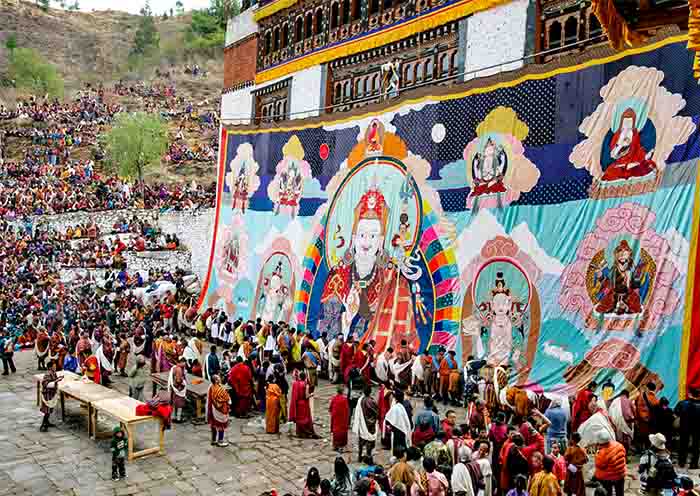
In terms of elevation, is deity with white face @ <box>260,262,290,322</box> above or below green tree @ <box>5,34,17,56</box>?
below

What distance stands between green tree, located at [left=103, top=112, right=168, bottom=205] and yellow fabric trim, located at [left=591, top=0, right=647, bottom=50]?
3723 centimetres

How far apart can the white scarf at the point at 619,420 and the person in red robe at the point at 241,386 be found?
6288 mm

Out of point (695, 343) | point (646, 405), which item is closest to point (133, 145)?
point (646, 405)

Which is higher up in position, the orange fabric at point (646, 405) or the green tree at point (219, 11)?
the green tree at point (219, 11)

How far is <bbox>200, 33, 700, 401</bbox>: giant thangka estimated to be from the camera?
32.3 ft

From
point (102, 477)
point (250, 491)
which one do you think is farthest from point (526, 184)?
point (102, 477)

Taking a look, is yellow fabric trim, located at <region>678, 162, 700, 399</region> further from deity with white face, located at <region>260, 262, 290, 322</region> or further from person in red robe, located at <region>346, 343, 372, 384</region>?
deity with white face, located at <region>260, 262, 290, 322</region>

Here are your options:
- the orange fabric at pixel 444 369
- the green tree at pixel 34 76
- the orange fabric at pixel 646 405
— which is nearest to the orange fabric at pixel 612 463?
the orange fabric at pixel 646 405

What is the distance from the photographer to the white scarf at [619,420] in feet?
30.1

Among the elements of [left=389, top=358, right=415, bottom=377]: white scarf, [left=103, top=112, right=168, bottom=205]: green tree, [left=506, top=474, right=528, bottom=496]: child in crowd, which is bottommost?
[left=389, top=358, right=415, bottom=377]: white scarf

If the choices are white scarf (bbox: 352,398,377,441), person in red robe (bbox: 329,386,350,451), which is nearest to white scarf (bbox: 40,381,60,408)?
person in red robe (bbox: 329,386,350,451)

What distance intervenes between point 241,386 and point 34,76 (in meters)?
56.1

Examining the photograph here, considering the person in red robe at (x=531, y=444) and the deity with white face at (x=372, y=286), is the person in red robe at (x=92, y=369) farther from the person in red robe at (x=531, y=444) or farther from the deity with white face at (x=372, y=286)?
the person in red robe at (x=531, y=444)

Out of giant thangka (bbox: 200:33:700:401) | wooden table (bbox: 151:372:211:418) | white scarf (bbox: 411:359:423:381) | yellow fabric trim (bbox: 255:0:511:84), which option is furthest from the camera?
yellow fabric trim (bbox: 255:0:511:84)
